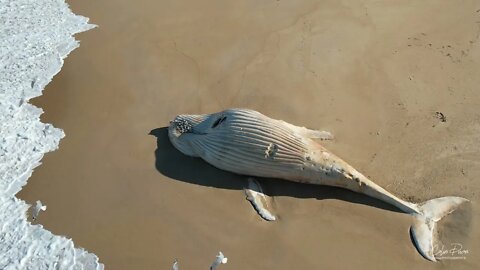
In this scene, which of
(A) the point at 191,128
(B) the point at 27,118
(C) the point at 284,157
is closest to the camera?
(C) the point at 284,157

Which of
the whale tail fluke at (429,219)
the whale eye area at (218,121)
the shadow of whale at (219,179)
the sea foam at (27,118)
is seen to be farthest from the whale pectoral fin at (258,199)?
the sea foam at (27,118)

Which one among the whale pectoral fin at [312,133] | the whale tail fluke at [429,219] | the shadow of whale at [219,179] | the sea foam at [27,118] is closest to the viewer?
the whale tail fluke at [429,219]

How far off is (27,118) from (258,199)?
399 cm

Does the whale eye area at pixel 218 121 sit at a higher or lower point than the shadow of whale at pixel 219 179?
higher

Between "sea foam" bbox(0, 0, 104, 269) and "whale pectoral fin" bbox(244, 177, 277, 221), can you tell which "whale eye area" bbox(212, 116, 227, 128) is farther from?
"sea foam" bbox(0, 0, 104, 269)

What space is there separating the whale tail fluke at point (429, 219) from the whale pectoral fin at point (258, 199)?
1.59 m

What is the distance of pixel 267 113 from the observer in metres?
7.32

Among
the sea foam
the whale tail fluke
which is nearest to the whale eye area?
the sea foam

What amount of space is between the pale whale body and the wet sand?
14 cm

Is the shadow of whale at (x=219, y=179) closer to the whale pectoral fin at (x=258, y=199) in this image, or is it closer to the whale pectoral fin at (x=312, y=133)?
the whale pectoral fin at (x=258, y=199)

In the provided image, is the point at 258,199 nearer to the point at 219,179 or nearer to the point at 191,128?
the point at 219,179

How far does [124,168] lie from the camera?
6852 millimetres

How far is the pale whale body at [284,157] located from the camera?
5797 mm

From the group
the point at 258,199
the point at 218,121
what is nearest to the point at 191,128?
the point at 218,121
